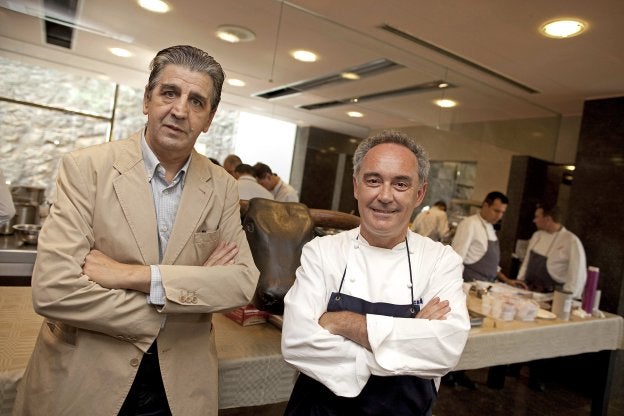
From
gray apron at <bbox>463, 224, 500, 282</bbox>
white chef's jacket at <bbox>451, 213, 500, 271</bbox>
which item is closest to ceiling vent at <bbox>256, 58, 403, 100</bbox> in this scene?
white chef's jacket at <bbox>451, 213, 500, 271</bbox>

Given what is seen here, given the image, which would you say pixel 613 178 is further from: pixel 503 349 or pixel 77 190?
pixel 77 190

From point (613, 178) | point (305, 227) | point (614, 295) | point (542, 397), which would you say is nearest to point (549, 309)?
point (542, 397)

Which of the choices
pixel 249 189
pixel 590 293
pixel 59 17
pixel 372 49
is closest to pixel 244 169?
pixel 249 189

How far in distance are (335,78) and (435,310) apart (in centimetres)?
333

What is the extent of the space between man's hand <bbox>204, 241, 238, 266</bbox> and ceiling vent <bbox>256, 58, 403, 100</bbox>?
303cm

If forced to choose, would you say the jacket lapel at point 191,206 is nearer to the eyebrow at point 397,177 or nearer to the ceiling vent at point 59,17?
the eyebrow at point 397,177

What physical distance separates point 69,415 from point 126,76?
14.8ft

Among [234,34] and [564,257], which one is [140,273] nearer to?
[234,34]

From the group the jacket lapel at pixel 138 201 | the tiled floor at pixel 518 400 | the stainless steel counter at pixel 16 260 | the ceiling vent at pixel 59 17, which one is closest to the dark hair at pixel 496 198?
the tiled floor at pixel 518 400

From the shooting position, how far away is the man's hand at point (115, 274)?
3.65ft

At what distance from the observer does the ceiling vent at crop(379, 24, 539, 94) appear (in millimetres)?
3254

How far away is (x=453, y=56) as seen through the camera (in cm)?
367

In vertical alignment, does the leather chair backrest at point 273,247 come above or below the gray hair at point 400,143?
below

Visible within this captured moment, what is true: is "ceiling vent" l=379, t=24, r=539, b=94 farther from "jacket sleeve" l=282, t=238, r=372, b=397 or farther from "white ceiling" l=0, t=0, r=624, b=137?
"jacket sleeve" l=282, t=238, r=372, b=397
